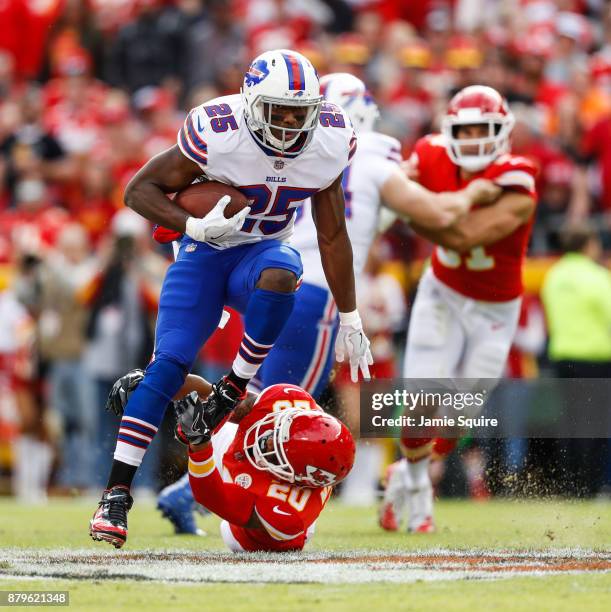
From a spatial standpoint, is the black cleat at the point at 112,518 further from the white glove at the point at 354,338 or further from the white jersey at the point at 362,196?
the white jersey at the point at 362,196

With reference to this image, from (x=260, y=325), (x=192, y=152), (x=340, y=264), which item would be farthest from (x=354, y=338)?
(x=192, y=152)

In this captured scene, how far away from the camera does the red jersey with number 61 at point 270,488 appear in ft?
18.2

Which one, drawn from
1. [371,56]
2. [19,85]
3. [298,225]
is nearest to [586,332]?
[298,225]

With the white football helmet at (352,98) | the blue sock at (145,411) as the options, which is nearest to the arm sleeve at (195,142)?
the blue sock at (145,411)

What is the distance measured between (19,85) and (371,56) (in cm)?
377

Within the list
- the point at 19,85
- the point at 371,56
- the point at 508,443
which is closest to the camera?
the point at 508,443

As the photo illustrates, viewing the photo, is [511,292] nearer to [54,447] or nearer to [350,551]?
[350,551]

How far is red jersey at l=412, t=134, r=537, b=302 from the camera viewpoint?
7.42 meters

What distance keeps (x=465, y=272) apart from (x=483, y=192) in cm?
45

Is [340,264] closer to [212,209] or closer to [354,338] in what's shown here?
[354,338]

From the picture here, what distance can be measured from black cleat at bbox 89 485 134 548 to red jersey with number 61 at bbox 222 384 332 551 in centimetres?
42

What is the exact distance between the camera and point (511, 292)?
7.59 m

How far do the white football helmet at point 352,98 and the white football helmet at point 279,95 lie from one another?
162cm

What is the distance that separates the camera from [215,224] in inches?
217
